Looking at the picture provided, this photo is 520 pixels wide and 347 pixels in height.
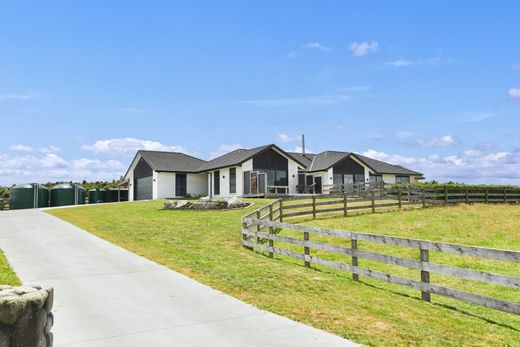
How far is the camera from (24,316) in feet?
12.7

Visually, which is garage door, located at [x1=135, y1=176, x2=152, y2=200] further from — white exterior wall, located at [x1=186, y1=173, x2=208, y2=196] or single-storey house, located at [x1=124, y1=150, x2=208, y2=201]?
white exterior wall, located at [x1=186, y1=173, x2=208, y2=196]

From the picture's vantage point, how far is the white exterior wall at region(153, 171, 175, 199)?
43.0 m

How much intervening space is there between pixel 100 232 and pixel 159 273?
8.39 m

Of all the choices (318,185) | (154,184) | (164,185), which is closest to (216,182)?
(164,185)

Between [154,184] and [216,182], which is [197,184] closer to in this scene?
[216,182]

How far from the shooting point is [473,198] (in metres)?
30.9

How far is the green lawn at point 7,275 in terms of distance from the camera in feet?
27.8

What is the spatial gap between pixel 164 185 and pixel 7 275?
34568mm

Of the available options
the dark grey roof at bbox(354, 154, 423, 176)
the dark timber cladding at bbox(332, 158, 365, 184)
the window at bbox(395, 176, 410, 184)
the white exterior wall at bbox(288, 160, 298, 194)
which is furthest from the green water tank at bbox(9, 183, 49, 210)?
the window at bbox(395, 176, 410, 184)

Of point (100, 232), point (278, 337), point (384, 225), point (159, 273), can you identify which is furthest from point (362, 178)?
point (278, 337)

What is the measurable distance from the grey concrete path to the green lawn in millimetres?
167

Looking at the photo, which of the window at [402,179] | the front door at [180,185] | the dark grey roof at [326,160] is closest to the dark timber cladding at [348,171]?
the dark grey roof at [326,160]

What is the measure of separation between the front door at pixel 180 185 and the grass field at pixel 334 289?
25612 millimetres

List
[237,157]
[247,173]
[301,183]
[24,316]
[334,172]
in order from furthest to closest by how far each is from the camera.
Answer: [334,172] < [301,183] < [237,157] < [247,173] < [24,316]
